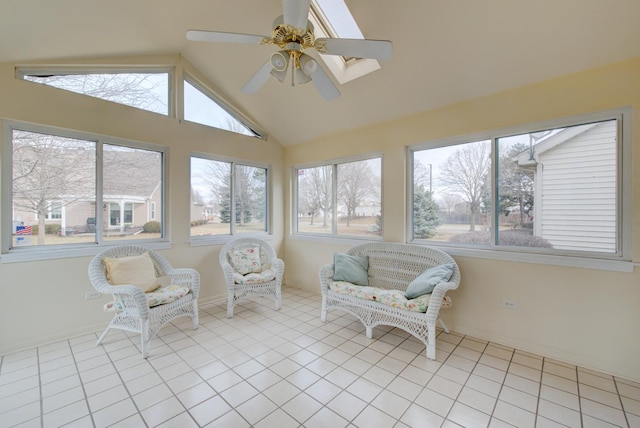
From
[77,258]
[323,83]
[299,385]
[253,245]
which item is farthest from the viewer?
[253,245]

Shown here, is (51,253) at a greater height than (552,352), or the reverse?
(51,253)

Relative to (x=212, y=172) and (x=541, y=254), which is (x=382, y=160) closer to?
(x=541, y=254)

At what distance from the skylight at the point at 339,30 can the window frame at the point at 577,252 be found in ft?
4.31

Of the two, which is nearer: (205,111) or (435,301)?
(435,301)

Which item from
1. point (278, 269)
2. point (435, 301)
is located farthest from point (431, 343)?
point (278, 269)

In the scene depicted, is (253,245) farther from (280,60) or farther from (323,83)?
(280,60)

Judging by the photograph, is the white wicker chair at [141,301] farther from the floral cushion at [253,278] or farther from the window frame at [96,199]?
the floral cushion at [253,278]

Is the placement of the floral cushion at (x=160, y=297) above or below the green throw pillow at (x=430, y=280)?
below

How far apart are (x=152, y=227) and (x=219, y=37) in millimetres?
→ 2737

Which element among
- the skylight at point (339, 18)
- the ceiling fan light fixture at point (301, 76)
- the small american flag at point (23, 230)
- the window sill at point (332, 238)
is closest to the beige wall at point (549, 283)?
the window sill at point (332, 238)

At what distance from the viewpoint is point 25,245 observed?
280 centimetres

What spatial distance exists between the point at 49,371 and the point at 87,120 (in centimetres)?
256

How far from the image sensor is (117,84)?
334 cm

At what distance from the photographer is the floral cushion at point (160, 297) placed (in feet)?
8.92
